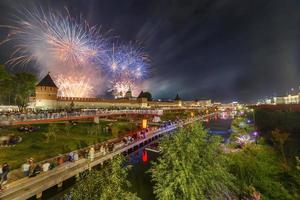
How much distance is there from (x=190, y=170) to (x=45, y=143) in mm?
24283

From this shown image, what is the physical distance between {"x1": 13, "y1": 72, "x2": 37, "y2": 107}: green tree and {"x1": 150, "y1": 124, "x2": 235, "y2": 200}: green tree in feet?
237

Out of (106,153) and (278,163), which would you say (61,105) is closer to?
(106,153)

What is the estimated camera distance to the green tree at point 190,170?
12906 millimetres

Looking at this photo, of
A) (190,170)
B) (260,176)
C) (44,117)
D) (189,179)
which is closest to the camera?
(189,179)

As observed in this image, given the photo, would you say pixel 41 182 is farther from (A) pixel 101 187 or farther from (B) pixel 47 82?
(B) pixel 47 82

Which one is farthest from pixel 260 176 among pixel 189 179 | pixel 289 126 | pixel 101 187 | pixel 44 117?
pixel 44 117

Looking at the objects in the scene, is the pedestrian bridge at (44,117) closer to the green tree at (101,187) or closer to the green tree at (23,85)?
the green tree at (101,187)

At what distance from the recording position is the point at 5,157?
23.1m

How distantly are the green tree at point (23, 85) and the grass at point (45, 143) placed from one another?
39893 mm

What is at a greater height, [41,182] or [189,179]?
[189,179]

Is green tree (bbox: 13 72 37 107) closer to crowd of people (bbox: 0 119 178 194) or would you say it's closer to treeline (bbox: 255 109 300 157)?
crowd of people (bbox: 0 119 178 194)

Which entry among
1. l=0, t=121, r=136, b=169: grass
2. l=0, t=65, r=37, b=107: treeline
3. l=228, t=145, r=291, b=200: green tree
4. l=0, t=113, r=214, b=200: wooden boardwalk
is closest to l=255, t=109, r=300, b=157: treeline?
l=228, t=145, r=291, b=200: green tree

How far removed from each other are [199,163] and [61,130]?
31148 mm

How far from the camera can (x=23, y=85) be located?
7256 cm
